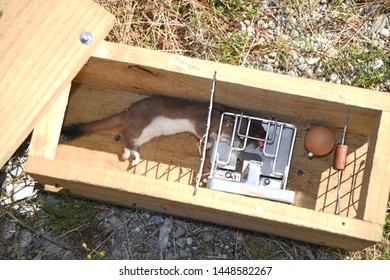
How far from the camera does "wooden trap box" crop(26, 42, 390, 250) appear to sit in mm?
1955

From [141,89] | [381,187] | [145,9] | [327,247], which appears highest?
[145,9]

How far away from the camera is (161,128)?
2.62 metres

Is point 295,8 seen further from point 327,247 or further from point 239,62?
point 327,247

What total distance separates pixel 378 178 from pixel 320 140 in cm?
41

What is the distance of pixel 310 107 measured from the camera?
7.48ft

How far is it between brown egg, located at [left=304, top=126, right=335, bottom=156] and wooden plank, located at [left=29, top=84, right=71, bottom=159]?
111 cm

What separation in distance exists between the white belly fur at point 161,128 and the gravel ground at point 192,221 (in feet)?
1.26

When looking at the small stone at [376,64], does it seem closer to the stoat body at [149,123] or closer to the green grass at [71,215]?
the stoat body at [149,123]

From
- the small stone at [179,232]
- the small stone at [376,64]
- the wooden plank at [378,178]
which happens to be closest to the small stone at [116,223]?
the small stone at [179,232]

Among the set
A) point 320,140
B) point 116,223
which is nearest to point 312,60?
point 320,140

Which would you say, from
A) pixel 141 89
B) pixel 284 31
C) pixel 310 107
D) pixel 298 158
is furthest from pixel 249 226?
pixel 284 31

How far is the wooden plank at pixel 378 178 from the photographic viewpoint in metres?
1.97

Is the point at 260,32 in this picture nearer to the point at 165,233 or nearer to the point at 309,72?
the point at 309,72
